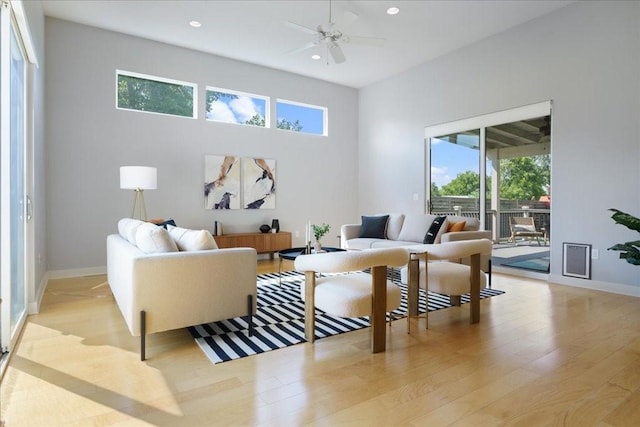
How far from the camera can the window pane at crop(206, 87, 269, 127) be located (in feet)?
20.1

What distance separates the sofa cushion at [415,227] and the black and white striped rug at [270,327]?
1299 mm

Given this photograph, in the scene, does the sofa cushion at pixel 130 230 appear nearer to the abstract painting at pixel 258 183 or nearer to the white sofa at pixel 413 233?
the abstract painting at pixel 258 183

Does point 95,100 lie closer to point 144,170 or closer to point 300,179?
point 144,170

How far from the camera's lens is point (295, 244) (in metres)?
6.99

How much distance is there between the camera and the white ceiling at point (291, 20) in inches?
176

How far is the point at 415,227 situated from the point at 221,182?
10.5ft

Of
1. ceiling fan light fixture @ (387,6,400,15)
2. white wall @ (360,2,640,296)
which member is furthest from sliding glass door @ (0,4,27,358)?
white wall @ (360,2,640,296)

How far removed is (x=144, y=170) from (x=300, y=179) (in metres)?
3.13

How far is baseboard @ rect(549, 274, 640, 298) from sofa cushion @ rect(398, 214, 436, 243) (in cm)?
167

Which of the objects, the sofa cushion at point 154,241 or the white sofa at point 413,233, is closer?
the sofa cushion at point 154,241

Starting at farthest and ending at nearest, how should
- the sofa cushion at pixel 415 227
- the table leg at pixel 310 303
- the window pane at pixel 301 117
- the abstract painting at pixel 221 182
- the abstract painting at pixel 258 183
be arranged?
1. the window pane at pixel 301 117
2. the abstract painting at pixel 258 183
3. the abstract painting at pixel 221 182
4. the sofa cushion at pixel 415 227
5. the table leg at pixel 310 303

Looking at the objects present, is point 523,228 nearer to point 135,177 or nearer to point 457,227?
point 457,227

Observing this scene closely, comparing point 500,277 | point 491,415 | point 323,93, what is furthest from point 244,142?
point 491,415

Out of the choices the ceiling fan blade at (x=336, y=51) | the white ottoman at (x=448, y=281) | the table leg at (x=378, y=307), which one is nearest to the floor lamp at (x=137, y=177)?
the ceiling fan blade at (x=336, y=51)
